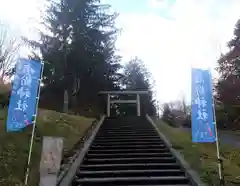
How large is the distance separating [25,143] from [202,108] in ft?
16.6

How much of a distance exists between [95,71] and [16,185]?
1453cm

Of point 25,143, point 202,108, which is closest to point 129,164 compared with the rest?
point 202,108

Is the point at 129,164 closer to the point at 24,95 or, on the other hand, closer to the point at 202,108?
the point at 202,108

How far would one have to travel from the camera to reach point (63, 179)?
604 cm

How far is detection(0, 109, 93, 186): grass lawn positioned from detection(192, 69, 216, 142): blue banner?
13.1 ft

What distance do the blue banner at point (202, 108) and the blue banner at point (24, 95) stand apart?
13.2 ft

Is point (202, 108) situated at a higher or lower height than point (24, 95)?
lower

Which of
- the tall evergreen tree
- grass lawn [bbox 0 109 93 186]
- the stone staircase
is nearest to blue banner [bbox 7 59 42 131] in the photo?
grass lawn [bbox 0 109 93 186]

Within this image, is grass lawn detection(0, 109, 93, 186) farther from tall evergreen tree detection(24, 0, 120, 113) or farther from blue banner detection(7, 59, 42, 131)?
tall evergreen tree detection(24, 0, 120, 113)

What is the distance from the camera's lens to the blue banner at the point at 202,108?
275 inches

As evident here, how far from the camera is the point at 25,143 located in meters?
8.26

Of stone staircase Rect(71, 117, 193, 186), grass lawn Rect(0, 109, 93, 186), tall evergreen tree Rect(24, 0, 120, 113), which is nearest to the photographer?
stone staircase Rect(71, 117, 193, 186)

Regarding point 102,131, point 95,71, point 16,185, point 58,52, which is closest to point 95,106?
point 95,71

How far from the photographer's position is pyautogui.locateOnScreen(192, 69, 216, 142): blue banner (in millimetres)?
6973
